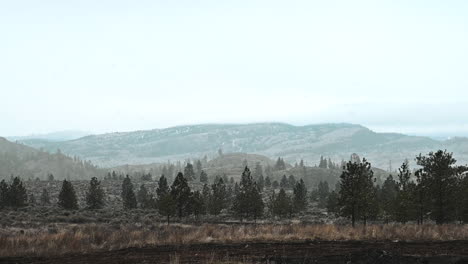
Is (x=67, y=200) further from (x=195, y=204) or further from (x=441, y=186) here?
(x=441, y=186)

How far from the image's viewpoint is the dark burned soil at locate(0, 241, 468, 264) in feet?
46.6

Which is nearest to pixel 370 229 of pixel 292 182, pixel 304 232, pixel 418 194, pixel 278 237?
pixel 304 232

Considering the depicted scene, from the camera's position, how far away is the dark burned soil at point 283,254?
14.2m

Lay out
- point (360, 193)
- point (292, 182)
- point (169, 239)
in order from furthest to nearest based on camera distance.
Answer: point (292, 182) → point (360, 193) → point (169, 239)

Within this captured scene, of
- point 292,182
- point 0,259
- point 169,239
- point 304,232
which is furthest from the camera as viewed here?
point 292,182

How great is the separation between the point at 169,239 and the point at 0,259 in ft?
25.4

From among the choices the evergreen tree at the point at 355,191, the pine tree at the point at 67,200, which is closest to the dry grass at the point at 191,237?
the evergreen tree at the point at 355,191

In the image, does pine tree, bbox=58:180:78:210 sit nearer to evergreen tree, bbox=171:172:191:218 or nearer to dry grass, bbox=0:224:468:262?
evergreen tree, bbox=171:172:191:218

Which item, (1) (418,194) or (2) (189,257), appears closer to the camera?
(2) (189,257)

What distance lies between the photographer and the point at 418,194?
46312 mm

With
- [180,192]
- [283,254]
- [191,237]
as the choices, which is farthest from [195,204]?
[283,254]

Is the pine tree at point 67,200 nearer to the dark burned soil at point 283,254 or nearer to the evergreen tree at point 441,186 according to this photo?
the evergreen tree at point 441,186

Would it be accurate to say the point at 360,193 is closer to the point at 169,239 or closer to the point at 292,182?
the point at 169,239

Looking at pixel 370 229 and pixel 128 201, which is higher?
pixel 370 229
